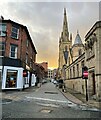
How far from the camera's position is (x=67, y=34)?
9700 centimetres

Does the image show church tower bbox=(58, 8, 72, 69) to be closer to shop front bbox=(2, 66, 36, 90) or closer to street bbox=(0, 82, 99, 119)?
shop front bbox=(2, 66, 36, 90)

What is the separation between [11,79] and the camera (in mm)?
25516

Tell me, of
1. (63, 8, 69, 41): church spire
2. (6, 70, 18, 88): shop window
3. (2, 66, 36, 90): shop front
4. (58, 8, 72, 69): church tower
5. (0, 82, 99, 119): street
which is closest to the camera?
(0, 82, 99, 119): street

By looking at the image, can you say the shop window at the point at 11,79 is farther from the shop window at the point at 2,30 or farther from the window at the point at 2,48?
the shop window at the point at 2,30

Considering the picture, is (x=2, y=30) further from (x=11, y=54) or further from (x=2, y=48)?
(x=11, y=54)

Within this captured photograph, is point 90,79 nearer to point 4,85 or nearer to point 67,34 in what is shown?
point 4,85

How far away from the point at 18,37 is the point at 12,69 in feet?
17.1

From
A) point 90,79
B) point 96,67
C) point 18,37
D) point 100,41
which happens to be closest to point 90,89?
point 90,79

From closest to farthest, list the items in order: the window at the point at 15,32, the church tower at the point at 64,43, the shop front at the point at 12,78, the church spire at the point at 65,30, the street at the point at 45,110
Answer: the street at the point at 45,110, the shop front at the point at 12,78, the window at the point at 15,32, the church tower at the point at 64,43, the church spire at the point at 65,30

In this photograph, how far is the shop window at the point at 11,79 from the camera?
25.0 m

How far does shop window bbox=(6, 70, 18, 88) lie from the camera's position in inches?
985

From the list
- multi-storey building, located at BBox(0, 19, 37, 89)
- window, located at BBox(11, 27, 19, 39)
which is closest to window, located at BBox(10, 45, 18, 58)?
multi-storey building, located at BBox(0, 19, 37, 89)

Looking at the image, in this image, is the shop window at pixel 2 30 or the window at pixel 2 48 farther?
the shop window at pixel 2 30

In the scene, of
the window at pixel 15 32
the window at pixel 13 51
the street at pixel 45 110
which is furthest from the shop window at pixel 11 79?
the street at pixel 45 110
